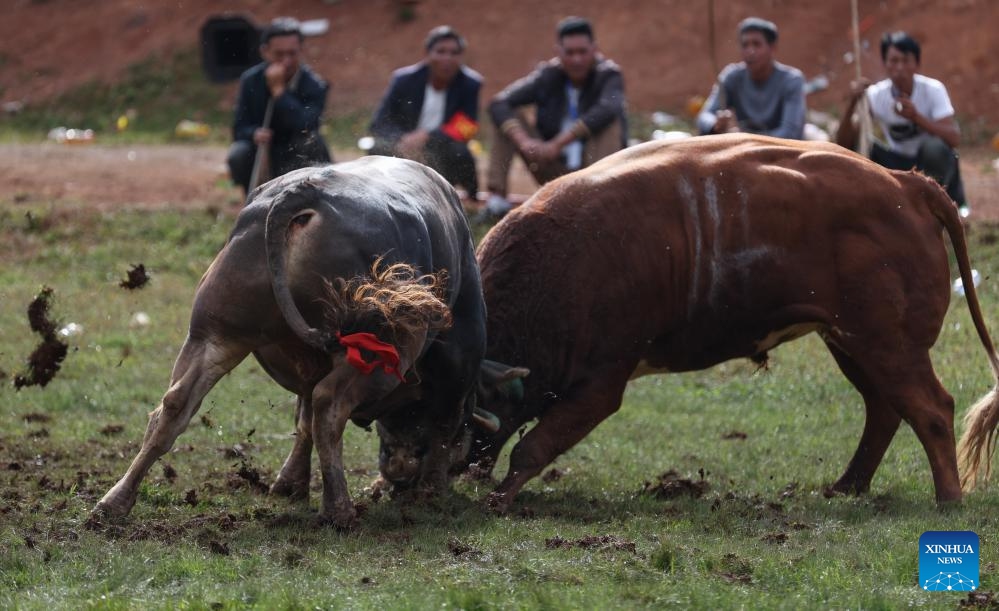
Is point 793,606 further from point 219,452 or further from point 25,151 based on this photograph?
point 25,151

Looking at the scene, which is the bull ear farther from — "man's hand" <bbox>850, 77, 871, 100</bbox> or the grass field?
"man's hand" <bbox>850, 77, 871, 100</bbox>

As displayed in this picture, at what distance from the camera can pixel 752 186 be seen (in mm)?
7535

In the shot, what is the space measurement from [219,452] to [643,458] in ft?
7.44

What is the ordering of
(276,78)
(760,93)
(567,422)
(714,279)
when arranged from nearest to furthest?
(567,422), (714,279), (760,93), (276,78)

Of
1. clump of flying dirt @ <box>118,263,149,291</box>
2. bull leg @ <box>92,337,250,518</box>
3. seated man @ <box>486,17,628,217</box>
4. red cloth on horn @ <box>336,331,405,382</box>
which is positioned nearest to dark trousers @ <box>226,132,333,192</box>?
seated man @ <box>486,17,628,217</box>

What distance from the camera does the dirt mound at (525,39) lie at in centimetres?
2006

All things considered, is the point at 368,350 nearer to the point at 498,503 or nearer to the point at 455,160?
the point at 498,503

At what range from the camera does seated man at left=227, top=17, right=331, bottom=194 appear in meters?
12.5

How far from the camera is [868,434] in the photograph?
786cm

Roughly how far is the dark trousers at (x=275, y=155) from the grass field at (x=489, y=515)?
5.54 ft

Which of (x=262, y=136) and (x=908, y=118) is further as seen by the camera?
(x=262, y=136)

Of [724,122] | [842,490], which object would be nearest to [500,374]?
[842,490]

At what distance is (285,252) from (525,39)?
53.1 ft

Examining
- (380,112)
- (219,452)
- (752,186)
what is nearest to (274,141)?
(380,112)
